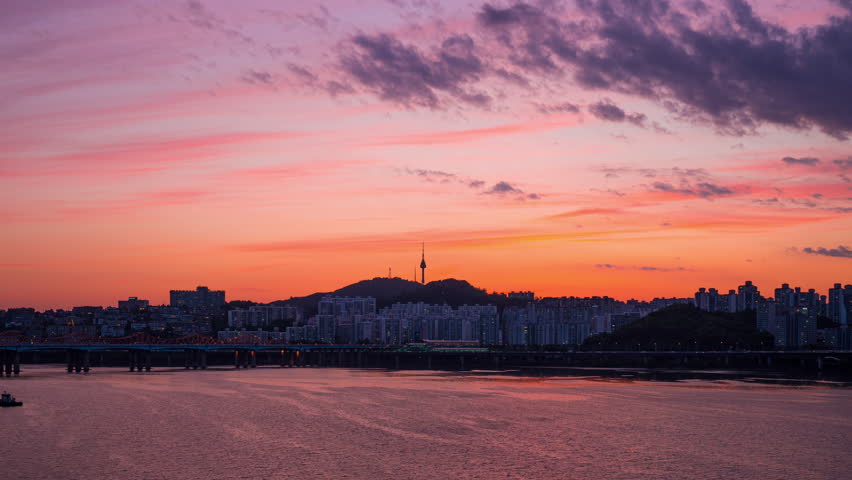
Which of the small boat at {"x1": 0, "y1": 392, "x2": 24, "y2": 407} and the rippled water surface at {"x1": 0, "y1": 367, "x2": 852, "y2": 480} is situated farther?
the small boat at {"x1": 0, "y1": 392, "x2": 24, "y2": 407}

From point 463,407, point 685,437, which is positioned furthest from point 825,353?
point 685,437

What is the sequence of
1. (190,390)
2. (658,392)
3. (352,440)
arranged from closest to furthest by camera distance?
(352,440), (658,392), (190,390)

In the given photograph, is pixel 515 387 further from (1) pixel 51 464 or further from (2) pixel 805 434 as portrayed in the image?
(1) pixel 51 464

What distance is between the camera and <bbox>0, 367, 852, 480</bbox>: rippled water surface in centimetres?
5272

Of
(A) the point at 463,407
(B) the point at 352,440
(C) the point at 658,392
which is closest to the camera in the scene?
(B) the point at 352,440

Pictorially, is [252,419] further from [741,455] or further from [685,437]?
[741,455]

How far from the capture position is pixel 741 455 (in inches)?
2267

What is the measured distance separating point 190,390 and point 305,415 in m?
41.8

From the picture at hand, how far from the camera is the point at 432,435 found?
66.9 m

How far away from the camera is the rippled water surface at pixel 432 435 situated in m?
52.7

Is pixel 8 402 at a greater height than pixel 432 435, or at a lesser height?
lesser

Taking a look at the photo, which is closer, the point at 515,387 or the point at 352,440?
the point at 352,440

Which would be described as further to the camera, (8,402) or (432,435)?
(8,402)

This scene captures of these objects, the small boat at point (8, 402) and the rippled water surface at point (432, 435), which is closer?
the rippled water surface at point (432, 435)
